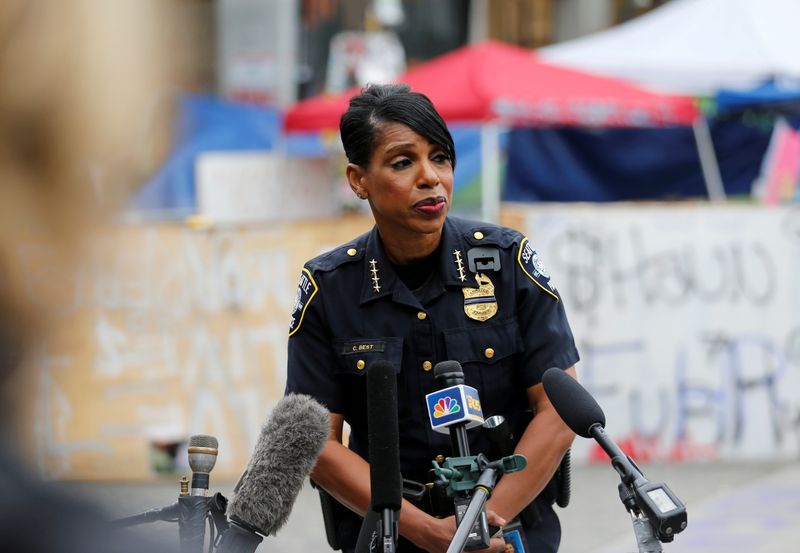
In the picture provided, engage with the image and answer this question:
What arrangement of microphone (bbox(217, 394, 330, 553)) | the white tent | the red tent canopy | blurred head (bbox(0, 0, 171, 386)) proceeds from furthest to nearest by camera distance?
the white tent, the red tent canopy, microphone (bbox(217, 394, 330, 553)), blurred head (bbox(0, 0, 171, 386))

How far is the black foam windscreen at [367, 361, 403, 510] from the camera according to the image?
8.07 ft

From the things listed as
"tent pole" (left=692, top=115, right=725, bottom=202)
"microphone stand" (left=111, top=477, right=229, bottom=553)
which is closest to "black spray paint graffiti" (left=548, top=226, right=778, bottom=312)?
"tent pole" (left=692, top=115, right=725, bottom=202)

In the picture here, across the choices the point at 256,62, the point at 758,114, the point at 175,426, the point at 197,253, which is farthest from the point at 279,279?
the point at 256,62

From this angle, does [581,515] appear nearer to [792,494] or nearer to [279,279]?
[792,494]

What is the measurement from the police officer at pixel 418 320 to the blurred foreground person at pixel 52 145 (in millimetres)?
1987

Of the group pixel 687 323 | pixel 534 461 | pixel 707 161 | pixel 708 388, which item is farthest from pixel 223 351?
pixel 534 461

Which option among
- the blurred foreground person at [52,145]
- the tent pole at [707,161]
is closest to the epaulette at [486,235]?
the blurred foreground person at [52,145]

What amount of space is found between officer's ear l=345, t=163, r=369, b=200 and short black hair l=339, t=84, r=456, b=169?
16 millimetres

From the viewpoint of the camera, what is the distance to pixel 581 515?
27.7ft

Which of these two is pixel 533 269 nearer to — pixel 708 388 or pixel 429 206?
pixel 429 206

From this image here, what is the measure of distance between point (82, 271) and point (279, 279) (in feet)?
27.0

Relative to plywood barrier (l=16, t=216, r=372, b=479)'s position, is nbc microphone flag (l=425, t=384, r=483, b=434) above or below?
above

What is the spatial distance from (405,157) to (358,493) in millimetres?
826

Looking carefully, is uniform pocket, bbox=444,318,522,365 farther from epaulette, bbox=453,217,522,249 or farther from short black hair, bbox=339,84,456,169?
short black hair, bbox=339,84,456,169
